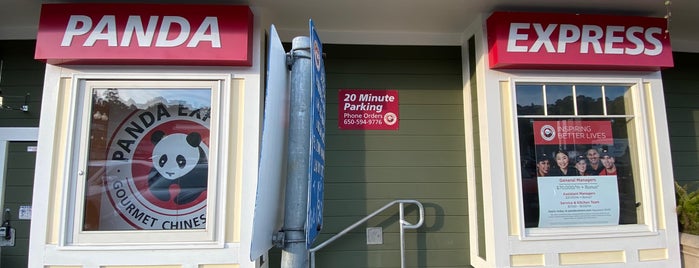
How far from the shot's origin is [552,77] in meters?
3.40

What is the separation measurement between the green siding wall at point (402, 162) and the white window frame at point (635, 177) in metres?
0.64

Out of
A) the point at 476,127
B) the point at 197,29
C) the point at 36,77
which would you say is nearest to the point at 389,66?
the point at 476,127

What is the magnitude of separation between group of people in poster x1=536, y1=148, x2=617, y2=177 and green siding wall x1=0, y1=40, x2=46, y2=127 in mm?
4663

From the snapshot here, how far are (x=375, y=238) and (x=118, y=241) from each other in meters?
2.14

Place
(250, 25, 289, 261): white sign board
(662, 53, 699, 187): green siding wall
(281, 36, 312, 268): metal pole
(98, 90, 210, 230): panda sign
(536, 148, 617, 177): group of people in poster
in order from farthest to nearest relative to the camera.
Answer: (662, 53, 699, 187): green siding wall, (536, 148, 617, 177): group of people in poster, (98, 90, 210, 230): panda sign, (281, 36, 312, 268): metal pole, (250, 25, 289, 261): white sign board

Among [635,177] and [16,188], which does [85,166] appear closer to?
[16,188]

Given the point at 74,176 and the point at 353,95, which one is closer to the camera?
the point at 74,176

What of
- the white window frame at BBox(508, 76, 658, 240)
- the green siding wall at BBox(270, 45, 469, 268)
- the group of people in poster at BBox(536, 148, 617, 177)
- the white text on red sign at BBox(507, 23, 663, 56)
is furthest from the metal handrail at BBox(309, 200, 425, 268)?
the white text on red sign at BBox(507, 23, 663, 56)

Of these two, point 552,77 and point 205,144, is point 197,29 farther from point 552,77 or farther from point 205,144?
point 552,77

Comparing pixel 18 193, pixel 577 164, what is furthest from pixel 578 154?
pixel 18 193

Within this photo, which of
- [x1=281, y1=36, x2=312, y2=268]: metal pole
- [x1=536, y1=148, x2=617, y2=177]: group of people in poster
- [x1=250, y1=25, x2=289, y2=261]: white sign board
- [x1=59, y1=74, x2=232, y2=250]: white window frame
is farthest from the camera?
[x1=536, y1=148, x2=617, y2=177]: group of people in poster

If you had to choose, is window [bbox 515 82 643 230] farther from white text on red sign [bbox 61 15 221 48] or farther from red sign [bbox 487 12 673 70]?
white text on red sign [bbox 61 15 221 48]

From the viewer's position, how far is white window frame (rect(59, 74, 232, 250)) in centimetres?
297

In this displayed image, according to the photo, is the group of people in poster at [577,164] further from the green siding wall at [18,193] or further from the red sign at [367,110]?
the green siding wall at [18,193]
